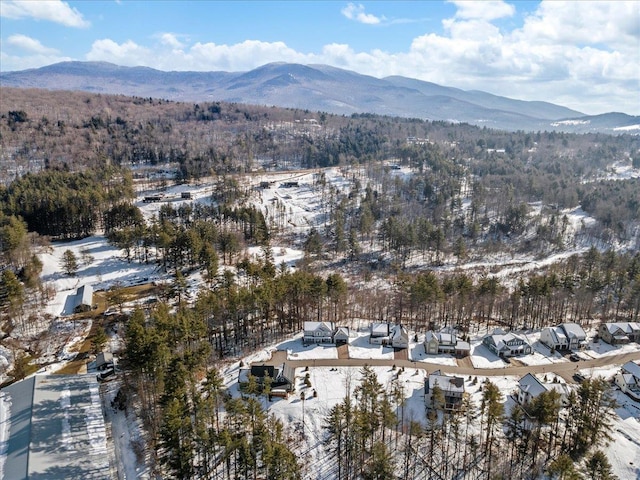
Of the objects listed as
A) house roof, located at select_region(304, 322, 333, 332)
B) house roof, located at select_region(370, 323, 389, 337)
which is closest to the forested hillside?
house roof, located at select_region(304, 322, 333, 332)

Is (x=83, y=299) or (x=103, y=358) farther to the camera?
(x=83, y=299)

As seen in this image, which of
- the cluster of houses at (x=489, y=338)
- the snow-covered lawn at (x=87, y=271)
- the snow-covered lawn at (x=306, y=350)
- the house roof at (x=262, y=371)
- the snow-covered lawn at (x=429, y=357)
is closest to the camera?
the house roof at (x=262, y=371)

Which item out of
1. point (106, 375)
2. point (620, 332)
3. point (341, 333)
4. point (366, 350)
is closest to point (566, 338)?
point (620, 332)

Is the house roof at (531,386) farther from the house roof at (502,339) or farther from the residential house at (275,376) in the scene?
the residential house at (275,376)

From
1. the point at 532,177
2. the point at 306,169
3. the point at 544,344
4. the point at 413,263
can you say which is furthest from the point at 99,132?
the point at 544,344

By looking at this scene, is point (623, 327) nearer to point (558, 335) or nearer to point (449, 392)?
point (558, 335)

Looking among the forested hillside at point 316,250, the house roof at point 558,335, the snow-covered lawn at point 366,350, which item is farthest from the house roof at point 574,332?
the snow-covered lawn at point 366,350
